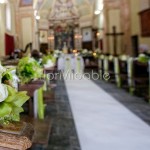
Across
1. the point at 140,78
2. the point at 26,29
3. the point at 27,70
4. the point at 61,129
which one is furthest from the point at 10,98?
the point at 26,29

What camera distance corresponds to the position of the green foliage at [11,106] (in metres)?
0.84

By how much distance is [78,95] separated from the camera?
6500 mm

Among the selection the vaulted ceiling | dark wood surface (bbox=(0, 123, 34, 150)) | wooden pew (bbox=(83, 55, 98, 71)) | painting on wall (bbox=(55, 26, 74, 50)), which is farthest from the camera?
painting on wall (bbox=(55, 26, 74, 50))

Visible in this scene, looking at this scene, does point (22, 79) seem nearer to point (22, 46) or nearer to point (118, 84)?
point (118, 84)

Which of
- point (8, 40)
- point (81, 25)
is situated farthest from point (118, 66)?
point (81, 25)

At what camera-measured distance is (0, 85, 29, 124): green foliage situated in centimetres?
84

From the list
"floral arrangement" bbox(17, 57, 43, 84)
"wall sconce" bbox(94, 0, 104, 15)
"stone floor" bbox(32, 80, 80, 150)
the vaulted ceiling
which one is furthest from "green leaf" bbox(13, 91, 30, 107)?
the vaulted ceiling

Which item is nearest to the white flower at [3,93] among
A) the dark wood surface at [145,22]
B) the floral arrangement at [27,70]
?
the floral arrangement at [27,70]

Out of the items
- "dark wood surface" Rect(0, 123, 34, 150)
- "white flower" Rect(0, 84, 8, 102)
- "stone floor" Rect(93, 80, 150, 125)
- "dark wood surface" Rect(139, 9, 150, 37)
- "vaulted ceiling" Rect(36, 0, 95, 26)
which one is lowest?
"stone floor" Rect(93, 80, 150, 125)

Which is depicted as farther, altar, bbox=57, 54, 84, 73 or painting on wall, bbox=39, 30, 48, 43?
painting on wall, bbox=39, 30, 48, 43

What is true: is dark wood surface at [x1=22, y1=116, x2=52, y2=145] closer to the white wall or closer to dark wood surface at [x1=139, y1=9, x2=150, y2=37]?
dark wood surface at [x1=139, y1=9, x2=150, y2=37]

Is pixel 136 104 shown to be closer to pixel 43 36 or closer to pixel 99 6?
pixel 99 6

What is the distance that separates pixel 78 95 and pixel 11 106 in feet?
18.5

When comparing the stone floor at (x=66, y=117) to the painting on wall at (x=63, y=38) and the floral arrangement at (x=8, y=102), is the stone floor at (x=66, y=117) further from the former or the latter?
the painting on wall at (x=63, y=38)
